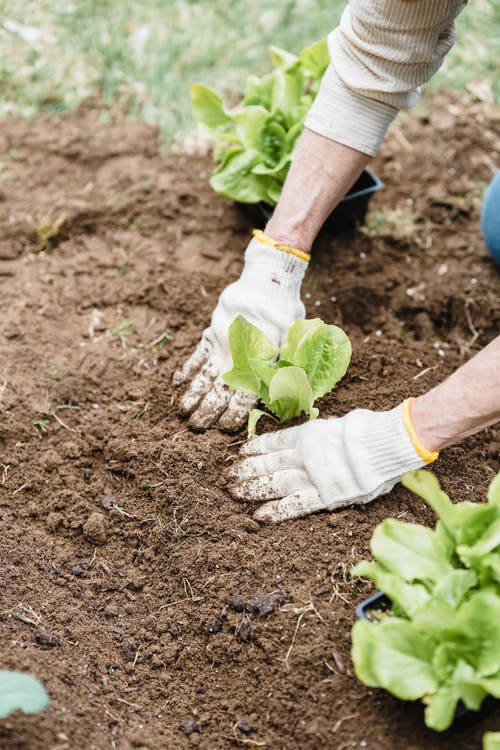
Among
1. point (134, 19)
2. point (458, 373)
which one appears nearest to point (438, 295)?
point (458, 373)

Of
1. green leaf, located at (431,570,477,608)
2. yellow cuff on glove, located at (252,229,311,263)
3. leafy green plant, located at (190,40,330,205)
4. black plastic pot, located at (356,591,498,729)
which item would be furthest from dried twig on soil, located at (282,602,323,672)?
leafy green plant, located at (190,40,330,205)

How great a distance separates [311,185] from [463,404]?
0.90 meters

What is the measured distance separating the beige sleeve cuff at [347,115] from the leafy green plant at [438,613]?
1182mm

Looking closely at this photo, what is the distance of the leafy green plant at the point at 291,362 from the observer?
210 cm

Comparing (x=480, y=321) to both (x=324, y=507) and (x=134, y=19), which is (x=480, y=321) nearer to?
(x=324, y=507)

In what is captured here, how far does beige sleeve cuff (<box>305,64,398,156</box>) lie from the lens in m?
2.28

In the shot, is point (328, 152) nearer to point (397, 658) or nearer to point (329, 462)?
point (329, 462)

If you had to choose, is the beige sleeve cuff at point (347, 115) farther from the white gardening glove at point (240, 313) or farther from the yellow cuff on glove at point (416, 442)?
the yellow cuff on glove at point (416, 442)

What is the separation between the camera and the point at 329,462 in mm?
2021

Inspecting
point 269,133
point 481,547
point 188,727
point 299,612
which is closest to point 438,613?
point 481,547

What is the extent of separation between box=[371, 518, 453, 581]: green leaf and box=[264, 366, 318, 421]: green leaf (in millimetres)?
514

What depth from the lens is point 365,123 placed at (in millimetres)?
2293

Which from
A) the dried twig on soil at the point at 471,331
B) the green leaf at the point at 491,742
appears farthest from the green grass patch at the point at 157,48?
the green leaf at the point at 491,742

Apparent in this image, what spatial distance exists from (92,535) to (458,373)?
1.11 metres
